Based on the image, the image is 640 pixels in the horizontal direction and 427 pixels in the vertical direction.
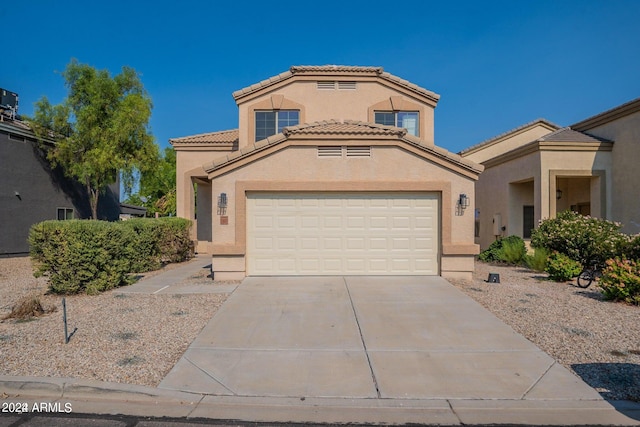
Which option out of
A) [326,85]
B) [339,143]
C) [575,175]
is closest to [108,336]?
[339,143]

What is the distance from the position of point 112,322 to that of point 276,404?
166 inches

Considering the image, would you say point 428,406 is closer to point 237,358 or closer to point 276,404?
point 276,404

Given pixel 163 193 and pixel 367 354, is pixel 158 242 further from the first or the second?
pixel 163 193

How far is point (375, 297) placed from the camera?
9055 millimetres

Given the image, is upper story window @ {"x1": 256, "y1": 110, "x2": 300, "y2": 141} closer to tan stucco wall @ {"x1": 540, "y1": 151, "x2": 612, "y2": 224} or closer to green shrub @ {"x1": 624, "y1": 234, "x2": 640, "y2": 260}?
tan stucco wall @ {"x1": 540, "y1": 151, "x2": 612, "y2": 224}

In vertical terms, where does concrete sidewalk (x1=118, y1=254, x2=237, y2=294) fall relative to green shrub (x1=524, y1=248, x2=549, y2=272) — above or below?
below

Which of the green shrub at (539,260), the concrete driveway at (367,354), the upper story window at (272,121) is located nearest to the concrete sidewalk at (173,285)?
the concrete driveway at (367,354)

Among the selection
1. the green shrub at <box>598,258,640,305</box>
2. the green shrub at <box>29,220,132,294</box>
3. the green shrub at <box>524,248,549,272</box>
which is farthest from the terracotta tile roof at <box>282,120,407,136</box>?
the green shrub at <box>524,248,549,272</box>

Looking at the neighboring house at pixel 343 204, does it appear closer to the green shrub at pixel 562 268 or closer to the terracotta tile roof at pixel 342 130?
the terracotta tile roof at pixel 342 130

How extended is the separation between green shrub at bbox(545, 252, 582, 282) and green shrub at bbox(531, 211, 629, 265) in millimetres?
421

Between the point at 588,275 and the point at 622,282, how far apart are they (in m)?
2.09

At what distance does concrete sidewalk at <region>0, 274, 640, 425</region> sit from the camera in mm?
4348

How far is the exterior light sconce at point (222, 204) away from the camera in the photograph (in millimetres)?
11133

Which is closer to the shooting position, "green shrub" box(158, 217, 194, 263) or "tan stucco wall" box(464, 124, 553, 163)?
"green shrub" box(158, 217, 194, 263)
